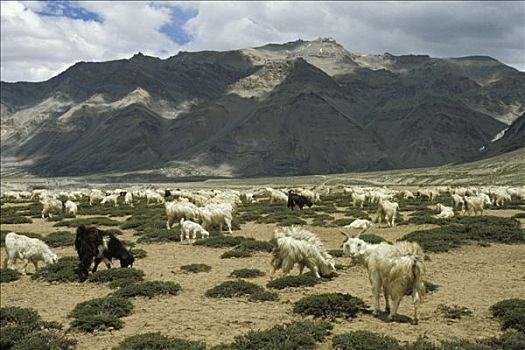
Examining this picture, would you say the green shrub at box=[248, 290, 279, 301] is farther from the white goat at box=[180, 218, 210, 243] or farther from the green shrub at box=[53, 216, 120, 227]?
the green shrub at box=[53, 216, 120, 227]

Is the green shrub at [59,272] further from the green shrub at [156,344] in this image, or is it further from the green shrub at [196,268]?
the green shrub at [156,344]

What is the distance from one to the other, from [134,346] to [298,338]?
3786 millimetres

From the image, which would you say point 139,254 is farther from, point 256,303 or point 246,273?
point 256,303

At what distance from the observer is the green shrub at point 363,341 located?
412 inches

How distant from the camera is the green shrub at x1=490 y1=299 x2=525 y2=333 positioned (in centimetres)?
1180

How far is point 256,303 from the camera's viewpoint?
Answer: 1487 cm

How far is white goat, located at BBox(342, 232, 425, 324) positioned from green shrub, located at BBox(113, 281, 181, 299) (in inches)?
267

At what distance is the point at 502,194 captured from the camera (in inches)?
1734

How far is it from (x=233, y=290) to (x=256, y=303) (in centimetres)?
127

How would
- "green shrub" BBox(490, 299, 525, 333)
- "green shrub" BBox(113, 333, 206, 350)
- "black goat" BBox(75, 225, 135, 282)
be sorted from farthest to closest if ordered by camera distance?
1. "black goat" BBox(75, 225, 135, 282)
2. "green shrub" BBox(490, 299, 525, 333)
3. "green shrub" BBox(113, 333, 206, 350)

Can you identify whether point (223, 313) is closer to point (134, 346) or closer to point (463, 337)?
point (134, 346)

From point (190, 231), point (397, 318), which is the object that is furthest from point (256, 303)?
point (190, 231)

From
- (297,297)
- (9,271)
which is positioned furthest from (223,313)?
(9,271)

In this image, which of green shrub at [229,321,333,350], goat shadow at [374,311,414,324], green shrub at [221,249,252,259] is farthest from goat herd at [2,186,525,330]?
green shrub at [221,249,252,259]
